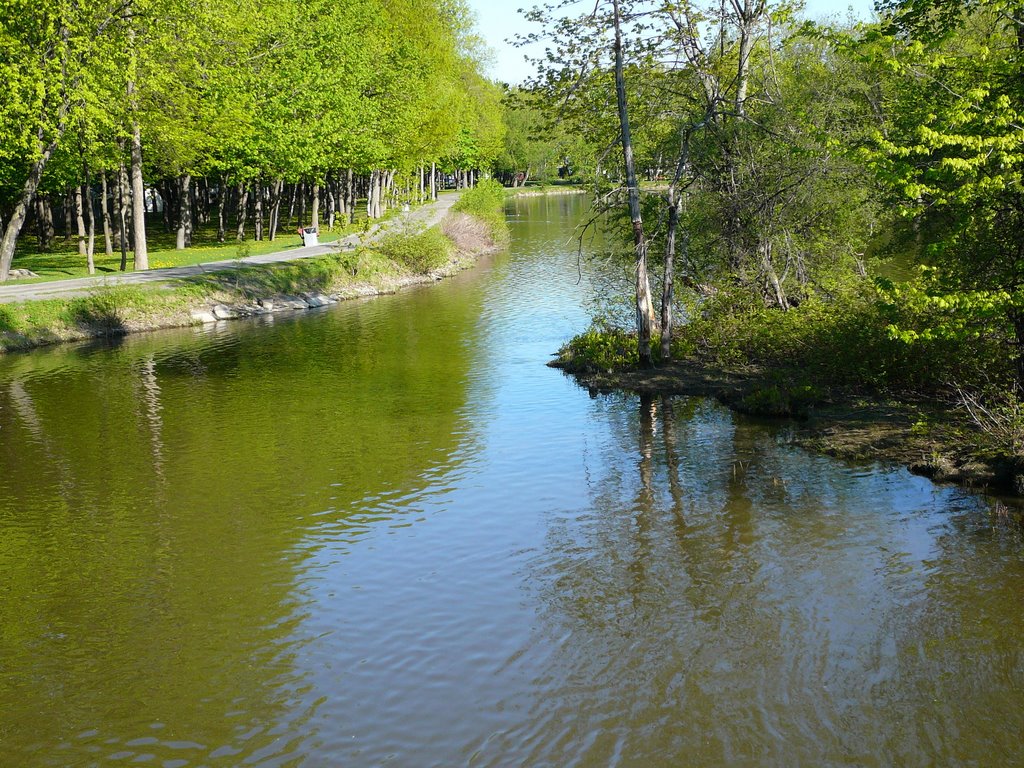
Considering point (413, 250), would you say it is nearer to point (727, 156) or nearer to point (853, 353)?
point (727, 156)

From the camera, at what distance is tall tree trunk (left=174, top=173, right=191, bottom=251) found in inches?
1886

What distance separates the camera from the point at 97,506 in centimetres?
1584

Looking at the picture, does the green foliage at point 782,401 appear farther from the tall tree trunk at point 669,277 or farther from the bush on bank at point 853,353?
the tall tree trunk at point 669,277

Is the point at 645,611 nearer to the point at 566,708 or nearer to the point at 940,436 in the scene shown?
the point at 566,708

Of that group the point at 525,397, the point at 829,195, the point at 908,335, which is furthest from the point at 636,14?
the point at 908,335

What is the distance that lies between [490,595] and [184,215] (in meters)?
43.3

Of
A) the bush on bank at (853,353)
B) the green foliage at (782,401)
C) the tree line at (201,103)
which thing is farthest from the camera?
the tree line at (201,103)

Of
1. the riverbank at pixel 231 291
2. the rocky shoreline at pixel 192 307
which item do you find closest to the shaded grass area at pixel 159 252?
the riverbank at pixel 231 291

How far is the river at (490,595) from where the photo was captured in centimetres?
890

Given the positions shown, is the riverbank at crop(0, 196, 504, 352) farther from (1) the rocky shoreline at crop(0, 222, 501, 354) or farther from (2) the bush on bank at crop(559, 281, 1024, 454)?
(2) the bush on bank at crop(559, 281, 1024, 454)

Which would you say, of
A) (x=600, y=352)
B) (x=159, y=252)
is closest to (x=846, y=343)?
(x=600, y=352)

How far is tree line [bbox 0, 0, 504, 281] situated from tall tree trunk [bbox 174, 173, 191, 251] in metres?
0.13

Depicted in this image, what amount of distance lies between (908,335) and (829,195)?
10505 mm

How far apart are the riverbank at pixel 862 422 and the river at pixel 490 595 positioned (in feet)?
1.72
